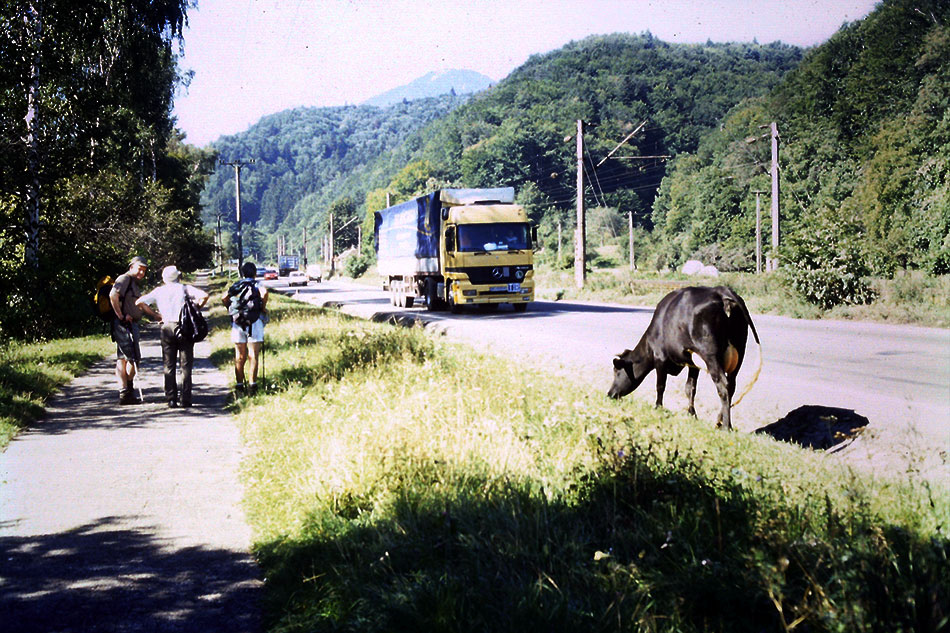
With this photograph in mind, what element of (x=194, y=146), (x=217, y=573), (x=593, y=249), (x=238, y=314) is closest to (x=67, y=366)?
(x=238, y=314)

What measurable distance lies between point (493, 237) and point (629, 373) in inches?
789

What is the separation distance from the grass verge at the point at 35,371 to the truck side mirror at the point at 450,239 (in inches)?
466


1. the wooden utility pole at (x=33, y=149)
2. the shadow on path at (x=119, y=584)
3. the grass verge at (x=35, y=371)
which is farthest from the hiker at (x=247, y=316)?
the wooden utility pole at (x=33, y=149)

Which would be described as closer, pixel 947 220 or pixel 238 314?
pixel 238 314

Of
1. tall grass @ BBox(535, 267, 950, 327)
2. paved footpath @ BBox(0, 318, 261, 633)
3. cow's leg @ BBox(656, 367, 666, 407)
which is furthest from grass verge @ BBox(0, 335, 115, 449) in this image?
tall grass @ BBox(535, 267, 950, 327)

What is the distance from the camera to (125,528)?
20.0ft

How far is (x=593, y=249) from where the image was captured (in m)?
110

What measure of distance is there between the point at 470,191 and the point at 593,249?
8020 centimetres

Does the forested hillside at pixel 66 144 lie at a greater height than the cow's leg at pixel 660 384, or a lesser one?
greater

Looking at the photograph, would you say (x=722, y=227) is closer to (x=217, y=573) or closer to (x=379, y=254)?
(x=379, y=254)

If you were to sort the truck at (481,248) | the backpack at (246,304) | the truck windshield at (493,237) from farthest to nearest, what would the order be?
the truck windshield at (493,237) < the truck at (481,248) < the backpack at (246,304)

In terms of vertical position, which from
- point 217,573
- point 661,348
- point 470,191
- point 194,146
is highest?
point 194,146

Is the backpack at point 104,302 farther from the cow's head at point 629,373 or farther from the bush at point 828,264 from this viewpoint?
the bush at point 828,264

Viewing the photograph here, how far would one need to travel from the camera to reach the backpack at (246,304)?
11.8 m
